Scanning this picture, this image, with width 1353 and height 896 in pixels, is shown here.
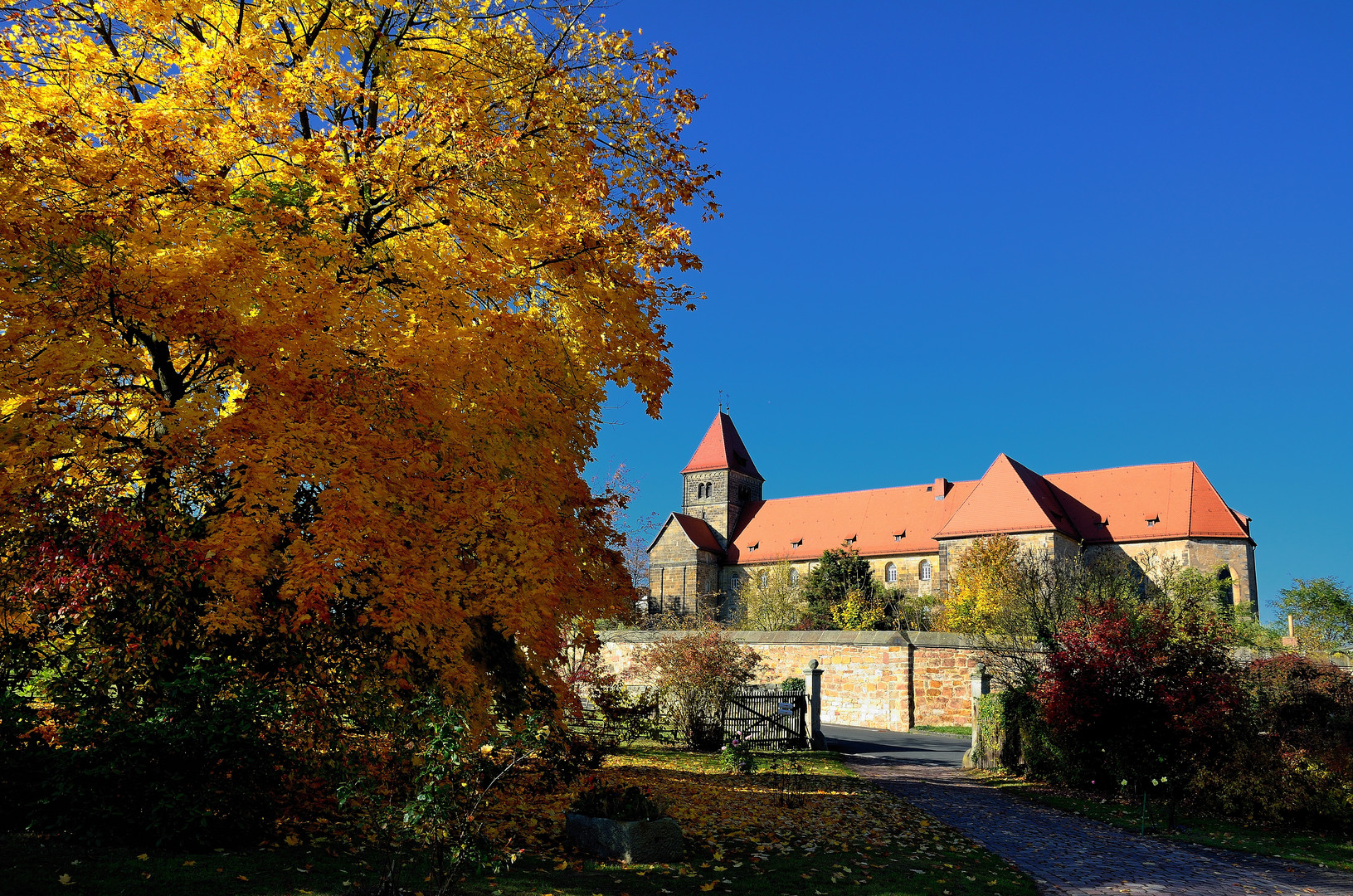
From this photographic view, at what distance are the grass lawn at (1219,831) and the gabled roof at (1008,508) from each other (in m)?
34.7

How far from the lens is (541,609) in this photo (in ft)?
27.3

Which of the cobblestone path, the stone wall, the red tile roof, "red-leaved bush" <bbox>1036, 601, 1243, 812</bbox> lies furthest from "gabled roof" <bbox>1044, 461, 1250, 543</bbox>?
the cobblestone path

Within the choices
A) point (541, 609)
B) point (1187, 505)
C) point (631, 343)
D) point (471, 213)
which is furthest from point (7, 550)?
point (1187, 505)

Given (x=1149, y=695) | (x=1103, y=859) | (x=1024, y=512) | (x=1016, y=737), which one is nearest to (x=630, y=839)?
(x=1103, y=859)

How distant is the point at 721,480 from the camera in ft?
215

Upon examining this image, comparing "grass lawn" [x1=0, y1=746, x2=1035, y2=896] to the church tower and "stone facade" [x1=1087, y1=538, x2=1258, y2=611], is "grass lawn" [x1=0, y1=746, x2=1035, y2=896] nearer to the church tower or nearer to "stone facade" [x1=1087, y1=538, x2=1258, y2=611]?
"stone facade" [x1=1087, y1=538, x2=1258, y2=611]

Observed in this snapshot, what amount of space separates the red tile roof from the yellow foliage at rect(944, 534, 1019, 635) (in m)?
2.64

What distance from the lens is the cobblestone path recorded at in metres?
8.02

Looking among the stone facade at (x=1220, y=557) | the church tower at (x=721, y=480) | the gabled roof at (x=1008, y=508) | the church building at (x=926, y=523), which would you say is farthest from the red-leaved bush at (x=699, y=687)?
the church tower at (x=721, y=480)

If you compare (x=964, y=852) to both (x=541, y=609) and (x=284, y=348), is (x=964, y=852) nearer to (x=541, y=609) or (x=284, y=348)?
(x=541, y=609)

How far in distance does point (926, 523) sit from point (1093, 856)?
155 ft

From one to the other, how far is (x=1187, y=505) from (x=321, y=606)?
170 feet

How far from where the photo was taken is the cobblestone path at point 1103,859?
8.02 m

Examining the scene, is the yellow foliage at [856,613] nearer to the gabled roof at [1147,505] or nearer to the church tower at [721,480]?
the gabled roof at [1147,505]
